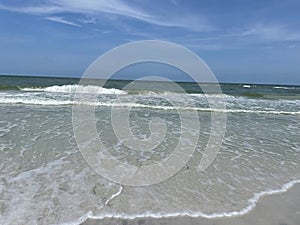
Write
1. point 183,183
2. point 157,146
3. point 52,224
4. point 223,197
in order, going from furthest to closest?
1. point 157,146
2. point 183,183
3. point 223,197
4. point 52,224

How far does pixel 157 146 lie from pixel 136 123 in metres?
3.62

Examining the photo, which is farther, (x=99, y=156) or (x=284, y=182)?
(x=99, y=156)

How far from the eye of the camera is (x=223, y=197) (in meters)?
4.71

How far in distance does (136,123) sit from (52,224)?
777 centimetres

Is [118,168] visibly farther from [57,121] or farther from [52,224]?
[57,121]

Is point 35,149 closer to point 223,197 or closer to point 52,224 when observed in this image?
point 52,224

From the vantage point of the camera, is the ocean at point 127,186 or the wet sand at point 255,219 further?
the ocean at point 127,186

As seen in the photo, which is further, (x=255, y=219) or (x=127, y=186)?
(x=127, y=186)

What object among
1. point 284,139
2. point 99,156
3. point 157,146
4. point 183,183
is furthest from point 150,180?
point 284,139

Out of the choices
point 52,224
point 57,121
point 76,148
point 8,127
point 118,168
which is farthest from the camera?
point 57,121

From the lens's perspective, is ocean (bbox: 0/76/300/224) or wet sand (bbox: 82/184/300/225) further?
ocean (bbox: 0/76/300/224)

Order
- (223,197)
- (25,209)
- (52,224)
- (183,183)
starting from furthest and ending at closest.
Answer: (183,183) < (223,197) < (25,209) < (52,224)

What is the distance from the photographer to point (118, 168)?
5906mm

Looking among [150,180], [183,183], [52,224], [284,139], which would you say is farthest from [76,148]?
[284,139]
